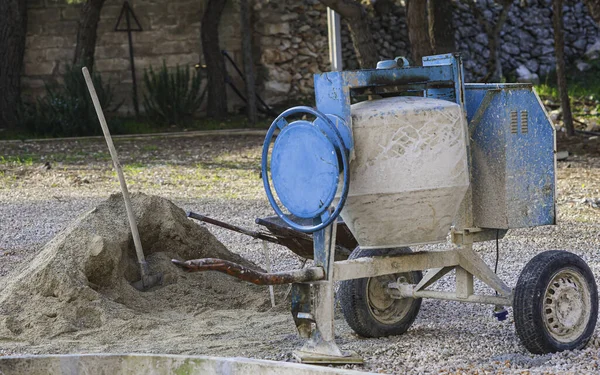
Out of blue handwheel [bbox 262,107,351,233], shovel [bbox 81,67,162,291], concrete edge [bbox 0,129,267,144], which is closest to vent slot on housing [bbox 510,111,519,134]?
blue handwheel [bbox 262,107,351,233]

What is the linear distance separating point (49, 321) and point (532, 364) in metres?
2.31

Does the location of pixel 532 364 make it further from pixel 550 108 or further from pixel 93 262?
pixel 550 108

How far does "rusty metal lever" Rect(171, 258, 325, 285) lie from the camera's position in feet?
11.3

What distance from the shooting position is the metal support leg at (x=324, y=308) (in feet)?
12.3

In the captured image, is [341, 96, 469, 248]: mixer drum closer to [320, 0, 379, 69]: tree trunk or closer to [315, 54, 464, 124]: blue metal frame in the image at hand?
[315, 54, 464, 124]: blue metal frame

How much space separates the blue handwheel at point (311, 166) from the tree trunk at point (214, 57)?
37.1ft

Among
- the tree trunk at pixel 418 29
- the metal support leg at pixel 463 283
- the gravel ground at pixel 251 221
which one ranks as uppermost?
the tree trunk at pixel 418 29

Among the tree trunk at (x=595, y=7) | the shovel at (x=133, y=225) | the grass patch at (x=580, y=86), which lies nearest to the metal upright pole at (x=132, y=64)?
the grass patch at (x=580, y=86)

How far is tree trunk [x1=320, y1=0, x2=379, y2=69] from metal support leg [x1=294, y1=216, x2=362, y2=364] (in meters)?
7.94

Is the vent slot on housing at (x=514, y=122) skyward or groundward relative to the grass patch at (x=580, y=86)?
skyward

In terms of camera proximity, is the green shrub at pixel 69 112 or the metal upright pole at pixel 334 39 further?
the metal upright pole at pixel 334 39

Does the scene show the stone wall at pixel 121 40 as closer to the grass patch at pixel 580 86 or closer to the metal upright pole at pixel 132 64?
the metal upright pole at pixel 132 64

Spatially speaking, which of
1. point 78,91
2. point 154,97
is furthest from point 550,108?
point 78,91

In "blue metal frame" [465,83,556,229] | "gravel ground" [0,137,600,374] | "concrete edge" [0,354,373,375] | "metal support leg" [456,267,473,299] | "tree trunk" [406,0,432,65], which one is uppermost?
"tree trunk" [406,0,432,65]
